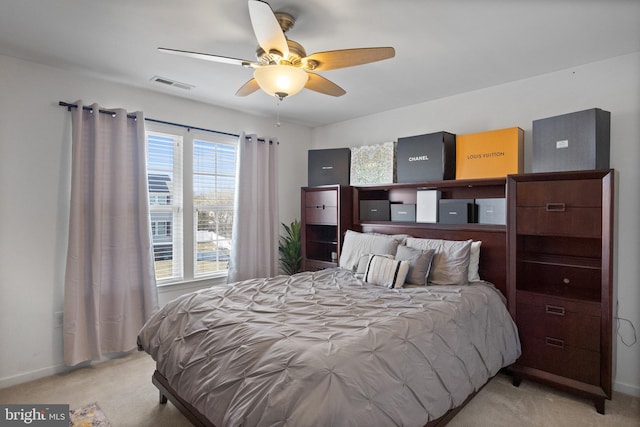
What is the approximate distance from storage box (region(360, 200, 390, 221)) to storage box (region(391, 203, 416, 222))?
96 mm

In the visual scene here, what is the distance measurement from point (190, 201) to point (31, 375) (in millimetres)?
1921

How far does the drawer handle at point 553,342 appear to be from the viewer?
248 cm

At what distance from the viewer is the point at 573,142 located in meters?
2.45

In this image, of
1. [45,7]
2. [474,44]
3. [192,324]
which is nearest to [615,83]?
[474,44]

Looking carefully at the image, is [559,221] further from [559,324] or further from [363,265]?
[363,265]

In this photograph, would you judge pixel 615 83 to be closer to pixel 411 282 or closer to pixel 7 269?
pixel 411 282

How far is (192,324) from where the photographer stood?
6.70 feet

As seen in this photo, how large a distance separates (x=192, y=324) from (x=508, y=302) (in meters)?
2.33

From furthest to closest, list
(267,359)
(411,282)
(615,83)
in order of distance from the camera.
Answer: (411,282) < (615,83) < (267,359)

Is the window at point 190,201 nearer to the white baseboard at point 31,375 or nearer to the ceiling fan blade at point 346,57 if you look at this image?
the white baseboard at point 31,375

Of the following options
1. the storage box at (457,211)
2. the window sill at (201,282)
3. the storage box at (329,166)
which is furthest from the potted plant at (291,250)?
the storage box at (457,211)

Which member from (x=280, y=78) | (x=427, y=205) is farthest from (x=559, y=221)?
(x=280, y=78)
